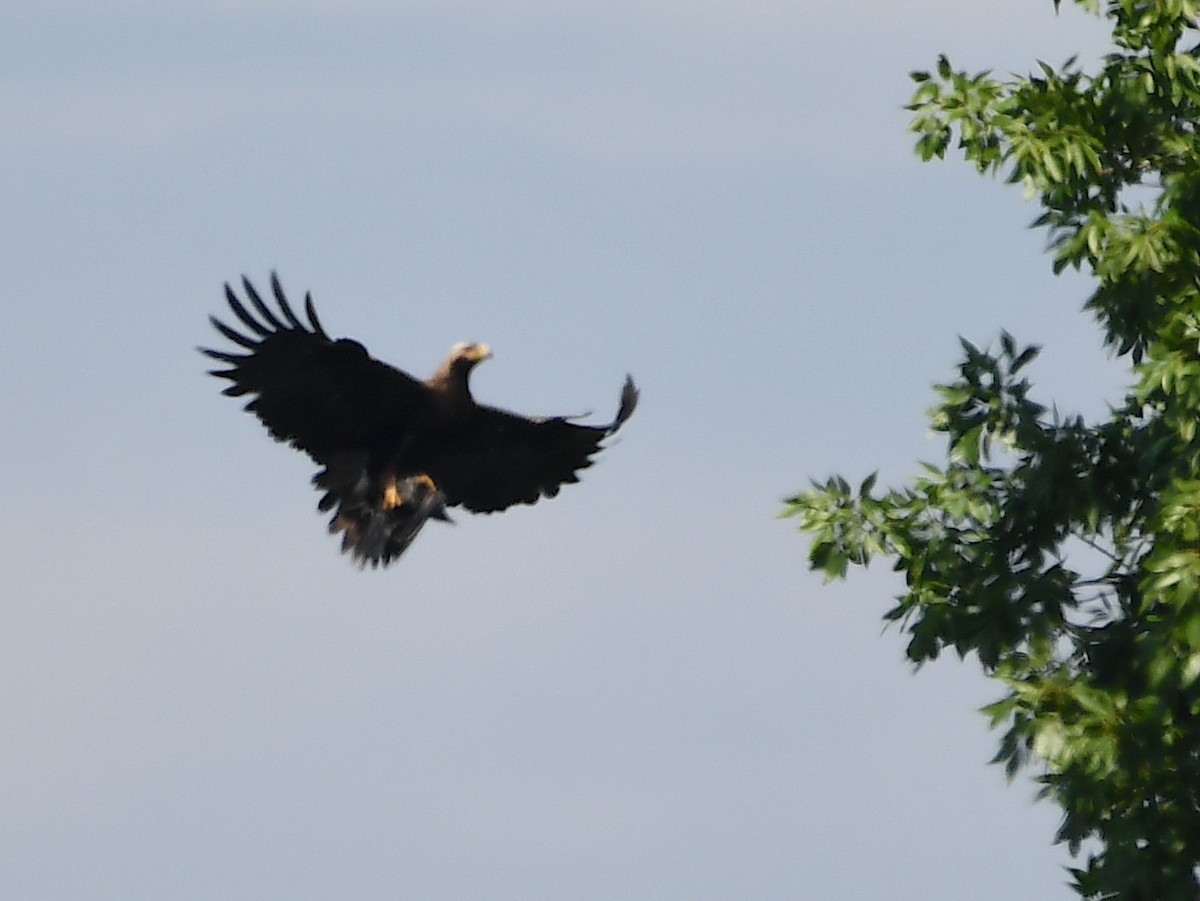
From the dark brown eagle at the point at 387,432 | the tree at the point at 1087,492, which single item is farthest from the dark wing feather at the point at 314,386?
the tree at the point at 1087,492

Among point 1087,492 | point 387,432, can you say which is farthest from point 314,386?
point 1087,492

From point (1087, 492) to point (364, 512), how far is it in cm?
565

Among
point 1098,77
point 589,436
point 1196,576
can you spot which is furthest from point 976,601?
point 589,436

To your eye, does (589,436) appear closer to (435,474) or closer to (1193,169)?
(435,474)

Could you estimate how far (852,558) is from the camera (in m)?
10.7

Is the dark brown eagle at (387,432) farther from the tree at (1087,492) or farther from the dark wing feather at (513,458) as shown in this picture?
the tree at (1087,492)

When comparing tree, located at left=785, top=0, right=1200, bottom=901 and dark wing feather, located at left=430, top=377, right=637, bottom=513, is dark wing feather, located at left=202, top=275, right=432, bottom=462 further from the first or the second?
tree, located at left=785, top=0, right=1200, bottom=901

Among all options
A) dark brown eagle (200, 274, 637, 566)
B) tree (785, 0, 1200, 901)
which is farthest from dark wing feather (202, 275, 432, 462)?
tree (785, 0, 1200, 901)

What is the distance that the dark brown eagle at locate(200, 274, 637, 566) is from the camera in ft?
45.7

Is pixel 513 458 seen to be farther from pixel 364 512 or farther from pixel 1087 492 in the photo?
pixel 1087 492

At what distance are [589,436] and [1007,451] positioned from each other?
4.62m

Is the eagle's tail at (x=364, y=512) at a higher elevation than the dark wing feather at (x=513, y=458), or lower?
lower

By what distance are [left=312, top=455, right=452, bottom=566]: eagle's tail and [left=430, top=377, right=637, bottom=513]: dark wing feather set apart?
438 mm

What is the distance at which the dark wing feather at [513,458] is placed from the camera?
48.8 ft
